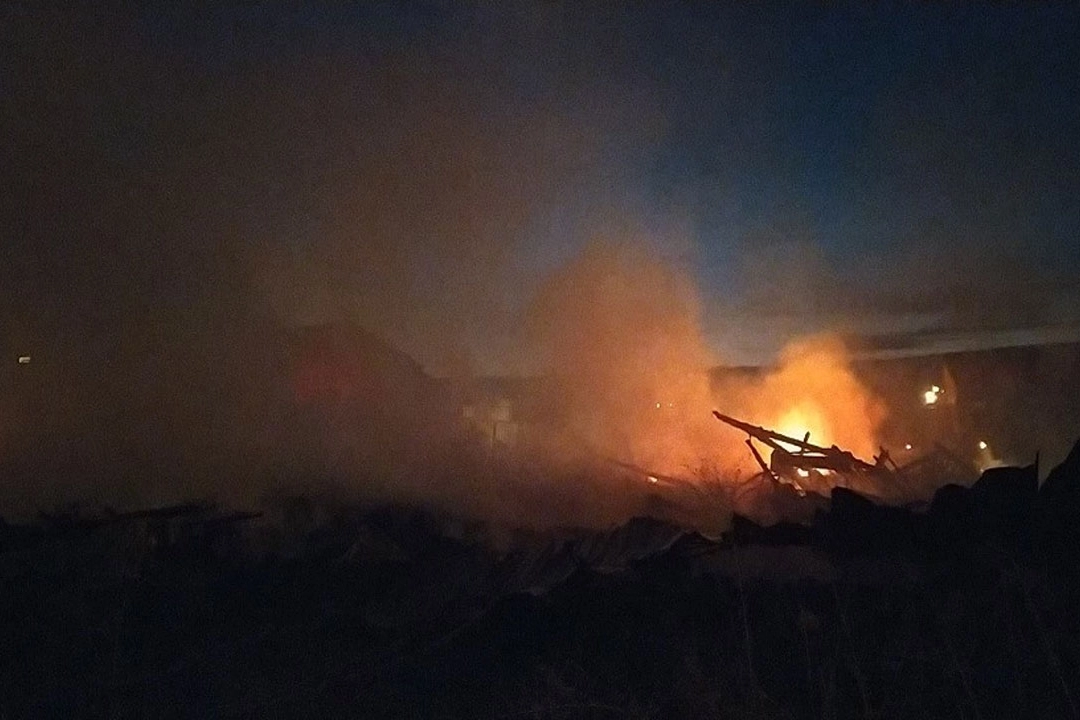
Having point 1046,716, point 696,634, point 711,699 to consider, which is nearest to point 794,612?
point 696,634

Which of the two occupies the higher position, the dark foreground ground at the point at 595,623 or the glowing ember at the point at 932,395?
the glowing ember at the point at 932,395

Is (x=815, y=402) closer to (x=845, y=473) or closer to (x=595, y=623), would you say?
(x=845, y=473)

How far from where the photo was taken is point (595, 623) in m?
6.31

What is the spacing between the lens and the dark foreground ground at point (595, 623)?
545cm

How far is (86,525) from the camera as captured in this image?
8.16m

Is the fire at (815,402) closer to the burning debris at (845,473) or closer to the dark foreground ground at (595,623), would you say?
the burning debris at (845,473)

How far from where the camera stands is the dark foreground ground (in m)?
5.45

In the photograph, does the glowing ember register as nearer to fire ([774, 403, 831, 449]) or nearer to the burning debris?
fire ([774, 403, 831, 449])

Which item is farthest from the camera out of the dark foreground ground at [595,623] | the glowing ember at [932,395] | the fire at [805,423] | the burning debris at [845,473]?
the glowing ember at [932,395]

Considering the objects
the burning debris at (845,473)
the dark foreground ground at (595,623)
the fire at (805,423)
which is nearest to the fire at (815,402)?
the fire at (805,423)

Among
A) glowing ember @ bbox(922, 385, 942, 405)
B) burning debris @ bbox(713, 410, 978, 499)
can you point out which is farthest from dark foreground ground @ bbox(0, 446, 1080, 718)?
glowing ember @ bbox(922, 385, 942, 405)

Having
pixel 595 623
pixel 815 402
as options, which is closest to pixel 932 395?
pixel 815 402

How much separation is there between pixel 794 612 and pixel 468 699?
239cm

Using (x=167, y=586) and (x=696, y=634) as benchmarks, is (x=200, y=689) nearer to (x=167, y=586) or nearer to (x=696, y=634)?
(x=167, y=586)
